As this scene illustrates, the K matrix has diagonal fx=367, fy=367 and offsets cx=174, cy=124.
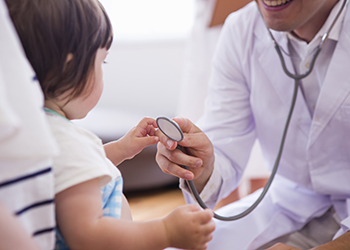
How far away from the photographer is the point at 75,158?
1.70 feet

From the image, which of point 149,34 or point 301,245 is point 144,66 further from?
point 301,245

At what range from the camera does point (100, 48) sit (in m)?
0.60

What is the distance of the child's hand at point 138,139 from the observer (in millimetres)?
723

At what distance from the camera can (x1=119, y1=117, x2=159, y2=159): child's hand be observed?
72 cm

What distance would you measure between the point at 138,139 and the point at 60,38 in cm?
26

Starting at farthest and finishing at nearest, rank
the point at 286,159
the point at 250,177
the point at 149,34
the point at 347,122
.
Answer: the point at 149,34, the point at 250,177, the point at 286,159, the point at 347,122

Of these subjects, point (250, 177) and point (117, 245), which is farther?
point (250, 177)

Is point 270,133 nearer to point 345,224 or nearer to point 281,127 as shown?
point 281,127

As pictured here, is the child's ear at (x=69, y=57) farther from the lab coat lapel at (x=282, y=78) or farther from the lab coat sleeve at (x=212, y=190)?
the lab coat lapel at (x=282, y=78)

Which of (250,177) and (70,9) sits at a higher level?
(70,9)

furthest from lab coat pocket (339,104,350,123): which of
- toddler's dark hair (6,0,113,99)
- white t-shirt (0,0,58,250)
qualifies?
white t-shirt (0,0,58,250)

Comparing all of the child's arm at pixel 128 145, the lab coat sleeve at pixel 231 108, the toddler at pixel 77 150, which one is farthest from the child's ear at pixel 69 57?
the lab coat sleeve at pixel 231 108

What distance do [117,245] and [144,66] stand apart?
8.65 feet

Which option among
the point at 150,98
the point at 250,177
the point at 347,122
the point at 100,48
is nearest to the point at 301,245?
the point at 347,122
